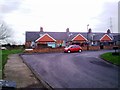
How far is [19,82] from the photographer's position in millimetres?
13328

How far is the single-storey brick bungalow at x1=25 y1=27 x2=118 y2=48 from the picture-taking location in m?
63.6

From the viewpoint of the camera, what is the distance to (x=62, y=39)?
6831 cm

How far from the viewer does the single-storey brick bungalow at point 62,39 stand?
63594 millimetres

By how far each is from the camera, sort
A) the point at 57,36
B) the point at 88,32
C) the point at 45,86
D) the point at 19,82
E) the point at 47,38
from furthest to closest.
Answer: the point at 88,32 < the point at 57,36 < the point at 47,38 < the point at 19,82 < the point at 45,86

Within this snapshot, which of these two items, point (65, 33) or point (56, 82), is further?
point (65, 33)

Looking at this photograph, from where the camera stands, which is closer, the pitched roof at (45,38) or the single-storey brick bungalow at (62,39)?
the pitched roof at (45,38)

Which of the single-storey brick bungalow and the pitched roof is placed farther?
the single-storey brick bungalow

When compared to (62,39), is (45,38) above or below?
above

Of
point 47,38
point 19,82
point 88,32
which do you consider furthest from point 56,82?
point 88,32

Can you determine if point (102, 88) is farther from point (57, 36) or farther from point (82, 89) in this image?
point (57, 36)

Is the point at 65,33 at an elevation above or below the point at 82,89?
above

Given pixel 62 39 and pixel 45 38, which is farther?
pixel 62 39

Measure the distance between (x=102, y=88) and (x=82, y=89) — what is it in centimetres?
98

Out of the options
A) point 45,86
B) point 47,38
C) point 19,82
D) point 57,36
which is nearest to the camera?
point 45,86
